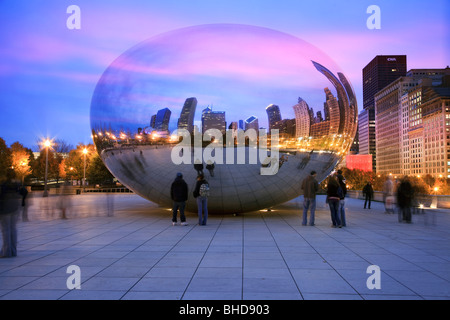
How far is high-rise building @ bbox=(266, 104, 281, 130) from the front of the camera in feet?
32.5

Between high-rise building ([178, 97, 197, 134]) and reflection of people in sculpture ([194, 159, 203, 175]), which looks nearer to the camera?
high-rise building ([178, 97, 197, 134])

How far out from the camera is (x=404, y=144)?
17062cm

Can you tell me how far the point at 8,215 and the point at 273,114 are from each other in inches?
263

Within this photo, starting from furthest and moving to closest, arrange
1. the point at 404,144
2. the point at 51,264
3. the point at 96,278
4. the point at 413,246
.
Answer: the point at 404,144, the point at 413,246, the point at 51,264, the point at 96,278

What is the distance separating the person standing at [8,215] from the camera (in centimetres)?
633

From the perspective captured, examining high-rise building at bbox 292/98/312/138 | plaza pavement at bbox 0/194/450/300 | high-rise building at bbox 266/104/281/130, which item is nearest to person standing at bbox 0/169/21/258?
plaza pavement at bbox 0/194/450/300

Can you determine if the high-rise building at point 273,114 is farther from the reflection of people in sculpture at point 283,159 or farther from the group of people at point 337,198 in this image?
the group of people at point 337,198

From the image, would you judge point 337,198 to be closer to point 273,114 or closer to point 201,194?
point 273,114

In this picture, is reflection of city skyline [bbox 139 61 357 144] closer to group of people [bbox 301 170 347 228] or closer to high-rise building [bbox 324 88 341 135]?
high-rise building [bbox 324 88 341 135]

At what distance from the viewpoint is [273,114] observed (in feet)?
32.6

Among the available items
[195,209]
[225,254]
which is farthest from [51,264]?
[195,209]

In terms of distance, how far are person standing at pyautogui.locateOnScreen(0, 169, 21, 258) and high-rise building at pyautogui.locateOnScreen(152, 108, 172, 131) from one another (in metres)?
3.98

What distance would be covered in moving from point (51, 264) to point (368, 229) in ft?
25.5

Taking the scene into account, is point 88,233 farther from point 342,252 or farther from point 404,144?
point 404,144
